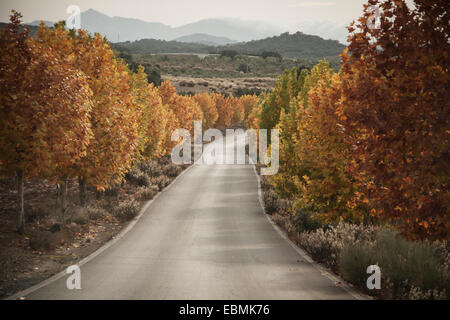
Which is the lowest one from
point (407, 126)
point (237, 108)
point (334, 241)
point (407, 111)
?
point (334, 241)

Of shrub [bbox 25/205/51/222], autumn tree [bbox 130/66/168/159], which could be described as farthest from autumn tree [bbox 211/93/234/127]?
shrub [bbox 25/205/51/222]

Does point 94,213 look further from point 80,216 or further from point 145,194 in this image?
point 145,194

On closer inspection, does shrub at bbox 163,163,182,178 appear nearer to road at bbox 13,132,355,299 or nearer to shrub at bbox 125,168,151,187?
shrub at bbox 125,168,151,187

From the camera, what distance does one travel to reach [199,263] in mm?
12109

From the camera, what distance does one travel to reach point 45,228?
51.9ft

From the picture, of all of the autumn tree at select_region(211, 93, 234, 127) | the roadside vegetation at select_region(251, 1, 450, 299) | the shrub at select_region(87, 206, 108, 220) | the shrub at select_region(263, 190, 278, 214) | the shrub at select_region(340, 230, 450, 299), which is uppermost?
the autumn tree at select_region(211, 93, 234, 127)

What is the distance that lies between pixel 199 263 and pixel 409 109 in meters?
7.98

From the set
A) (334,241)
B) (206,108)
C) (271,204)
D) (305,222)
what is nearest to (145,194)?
A: (271,204)

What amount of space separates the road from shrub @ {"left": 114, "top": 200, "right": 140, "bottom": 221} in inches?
24.1

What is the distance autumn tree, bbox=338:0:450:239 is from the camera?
21.3 ft

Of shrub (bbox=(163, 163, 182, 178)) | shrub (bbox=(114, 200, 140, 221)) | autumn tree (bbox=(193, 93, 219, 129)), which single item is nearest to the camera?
shrub (bbox=(114, 200, 140, 221))

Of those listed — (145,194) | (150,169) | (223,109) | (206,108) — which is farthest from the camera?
(223,109)

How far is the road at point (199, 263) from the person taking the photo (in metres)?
9.20

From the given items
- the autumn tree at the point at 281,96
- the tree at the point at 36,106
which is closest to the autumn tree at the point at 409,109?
the tree at the point at 36,106
